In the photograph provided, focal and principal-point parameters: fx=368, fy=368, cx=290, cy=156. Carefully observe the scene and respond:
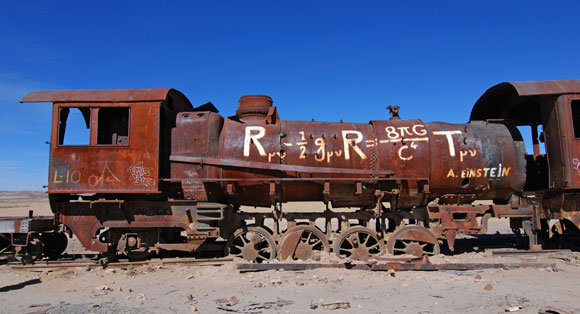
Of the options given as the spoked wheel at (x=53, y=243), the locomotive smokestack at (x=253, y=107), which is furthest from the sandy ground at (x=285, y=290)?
the locomotive smokestack at (x=253, y=107)

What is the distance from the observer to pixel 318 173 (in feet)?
27.8

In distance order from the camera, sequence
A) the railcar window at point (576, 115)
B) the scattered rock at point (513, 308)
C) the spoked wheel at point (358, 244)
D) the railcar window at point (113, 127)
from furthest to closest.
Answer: the railcar window at point (576, 115)
the railcar window at point (113, 127)
the spoked wheel at point (358, 244)
the scattered rock at point (513, 308)

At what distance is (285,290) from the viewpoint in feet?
21.0

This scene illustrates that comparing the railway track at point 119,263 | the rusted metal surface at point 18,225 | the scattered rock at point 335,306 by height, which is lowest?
the scattered rock at point 335,306

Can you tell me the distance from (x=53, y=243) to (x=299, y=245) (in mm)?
6443

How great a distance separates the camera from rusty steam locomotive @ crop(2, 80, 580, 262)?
8.30 meters

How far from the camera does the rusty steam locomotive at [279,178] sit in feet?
27.2

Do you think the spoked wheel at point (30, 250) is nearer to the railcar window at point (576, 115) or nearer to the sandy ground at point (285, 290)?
the sandy ground at point (285, 290)

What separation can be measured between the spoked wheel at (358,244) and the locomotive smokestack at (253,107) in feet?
11.8

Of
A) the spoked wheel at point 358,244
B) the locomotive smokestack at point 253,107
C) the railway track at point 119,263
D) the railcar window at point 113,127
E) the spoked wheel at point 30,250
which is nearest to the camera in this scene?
the railway track at point 119,263

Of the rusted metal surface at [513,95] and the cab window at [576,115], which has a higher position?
the rusted metal surface at [513,95]

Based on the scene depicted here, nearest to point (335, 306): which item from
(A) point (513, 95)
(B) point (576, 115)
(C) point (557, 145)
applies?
(C) point (557, 145)

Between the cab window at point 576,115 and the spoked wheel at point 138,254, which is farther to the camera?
the cab window at point 576,115

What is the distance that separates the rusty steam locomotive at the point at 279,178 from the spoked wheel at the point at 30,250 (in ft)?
0.12
